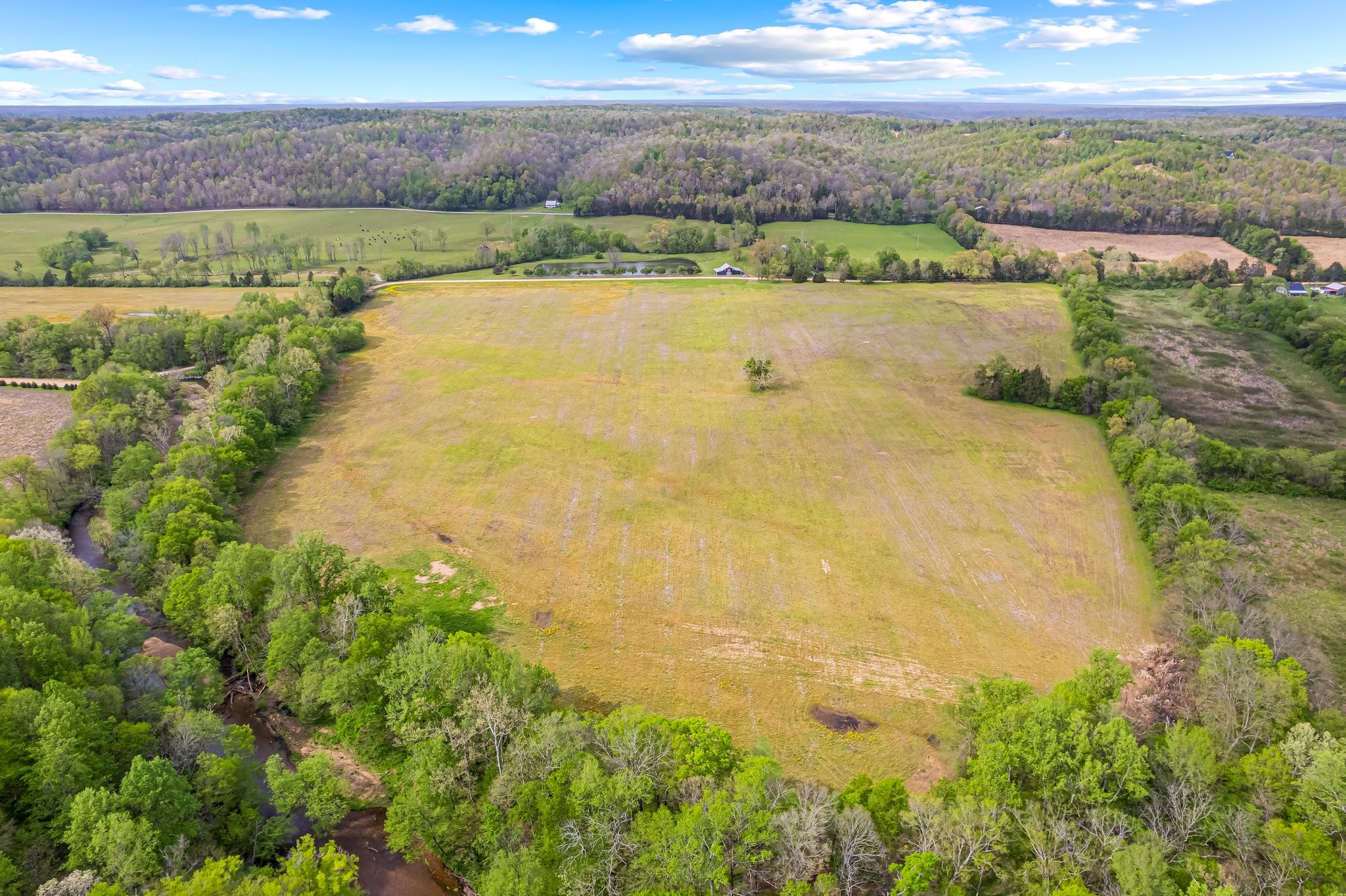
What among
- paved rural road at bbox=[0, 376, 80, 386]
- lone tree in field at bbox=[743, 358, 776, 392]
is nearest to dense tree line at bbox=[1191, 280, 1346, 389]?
lone tree in field at bbox=[743, 358, 776, 392]

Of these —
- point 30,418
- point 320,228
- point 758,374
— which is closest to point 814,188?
point 758,374

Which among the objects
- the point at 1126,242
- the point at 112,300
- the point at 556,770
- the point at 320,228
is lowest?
the point at 556,770

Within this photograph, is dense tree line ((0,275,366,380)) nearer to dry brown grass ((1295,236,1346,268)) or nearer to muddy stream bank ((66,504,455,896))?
muddy stream bank ((66,504,455,896))

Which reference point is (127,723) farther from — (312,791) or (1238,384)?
(1238,384)

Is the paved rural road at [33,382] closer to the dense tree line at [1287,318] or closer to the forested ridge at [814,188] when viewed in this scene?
→ the forested ridge at [814,188]

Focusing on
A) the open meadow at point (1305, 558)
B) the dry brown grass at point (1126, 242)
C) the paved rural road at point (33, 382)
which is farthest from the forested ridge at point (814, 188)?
the open meadow at point (1305, 558)

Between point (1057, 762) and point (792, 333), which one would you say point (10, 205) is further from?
point (1057, 762)
